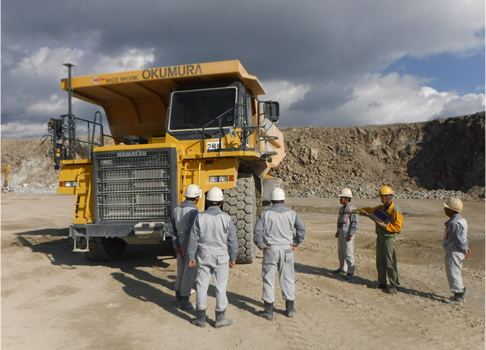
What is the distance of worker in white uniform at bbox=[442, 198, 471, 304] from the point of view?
4.93 metres

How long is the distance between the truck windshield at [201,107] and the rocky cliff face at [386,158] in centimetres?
1937

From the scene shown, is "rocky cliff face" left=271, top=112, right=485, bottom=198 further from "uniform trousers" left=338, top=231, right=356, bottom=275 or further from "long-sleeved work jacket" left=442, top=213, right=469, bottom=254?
"long-sleeved work jacket" left=442, top=213, right=469, bottom=254

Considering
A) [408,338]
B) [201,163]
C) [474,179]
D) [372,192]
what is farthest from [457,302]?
[474,179]

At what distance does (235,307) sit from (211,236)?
1.19 m

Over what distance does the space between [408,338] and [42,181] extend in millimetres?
43318

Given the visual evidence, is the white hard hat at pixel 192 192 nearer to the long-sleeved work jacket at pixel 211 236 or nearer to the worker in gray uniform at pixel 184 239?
the worker in gray uniform at pixel 184 239

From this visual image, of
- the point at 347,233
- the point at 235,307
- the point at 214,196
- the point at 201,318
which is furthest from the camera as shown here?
the point at 347,233

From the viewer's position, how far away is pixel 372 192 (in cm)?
2431

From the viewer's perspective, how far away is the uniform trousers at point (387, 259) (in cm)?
540

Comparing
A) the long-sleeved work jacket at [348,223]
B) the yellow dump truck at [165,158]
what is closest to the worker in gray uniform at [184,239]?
the yellow dump truck at [165,158]

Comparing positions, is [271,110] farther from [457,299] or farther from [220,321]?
[457,299]

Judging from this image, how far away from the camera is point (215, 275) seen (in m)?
4.32

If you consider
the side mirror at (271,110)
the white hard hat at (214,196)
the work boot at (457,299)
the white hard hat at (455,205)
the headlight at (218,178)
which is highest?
the side mirror at (271,110)

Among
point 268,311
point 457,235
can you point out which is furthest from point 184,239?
point 457,235
